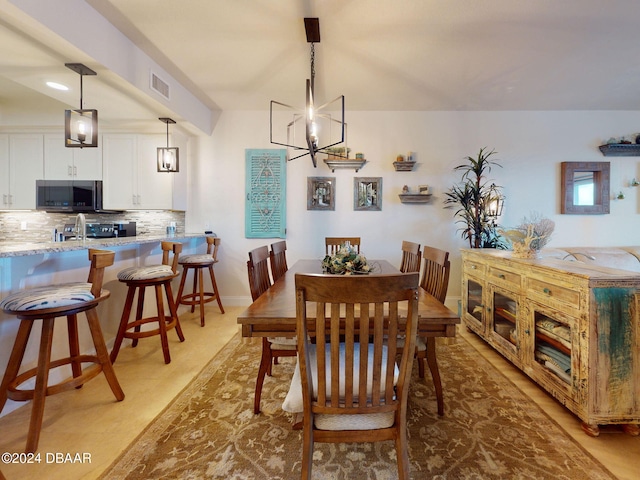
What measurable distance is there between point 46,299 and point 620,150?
5999 millimetres

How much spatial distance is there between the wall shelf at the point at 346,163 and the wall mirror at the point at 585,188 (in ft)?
9.04

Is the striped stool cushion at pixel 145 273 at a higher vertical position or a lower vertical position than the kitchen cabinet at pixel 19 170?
lower

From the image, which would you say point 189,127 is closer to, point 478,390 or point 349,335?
point 349,335

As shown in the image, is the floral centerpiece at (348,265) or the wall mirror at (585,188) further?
the wall mirror at (585,188)

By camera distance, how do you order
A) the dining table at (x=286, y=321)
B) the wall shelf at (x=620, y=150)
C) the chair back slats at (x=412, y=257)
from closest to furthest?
the dining table at (x=286, y=321) → the chair back slats at (x=412, y=257) → the wall shelf at (x=620, y=150)

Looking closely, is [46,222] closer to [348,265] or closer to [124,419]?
[124,419]

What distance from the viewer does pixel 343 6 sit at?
1912 millimetres

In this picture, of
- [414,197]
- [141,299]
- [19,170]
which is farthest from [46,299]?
[19,170]

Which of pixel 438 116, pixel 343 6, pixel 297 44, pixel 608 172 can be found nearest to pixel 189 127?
pixel 297 44

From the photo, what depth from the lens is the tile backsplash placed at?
3.90m

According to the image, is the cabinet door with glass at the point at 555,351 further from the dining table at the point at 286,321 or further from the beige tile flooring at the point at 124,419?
the dining table at the point at 286,321

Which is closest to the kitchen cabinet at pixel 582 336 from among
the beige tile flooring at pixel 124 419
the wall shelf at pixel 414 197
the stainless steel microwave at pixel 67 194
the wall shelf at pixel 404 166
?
the beige tile flooring at pixel 124 419

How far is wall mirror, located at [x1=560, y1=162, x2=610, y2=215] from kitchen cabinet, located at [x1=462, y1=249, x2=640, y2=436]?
246 centimetres

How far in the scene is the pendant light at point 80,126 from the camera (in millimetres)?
2012
